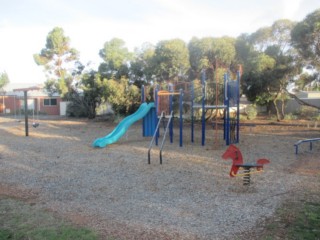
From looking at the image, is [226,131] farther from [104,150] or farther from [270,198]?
[270,198]

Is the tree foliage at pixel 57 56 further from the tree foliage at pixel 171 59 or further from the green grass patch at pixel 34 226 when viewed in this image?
the green grass patch at pixel 34 226

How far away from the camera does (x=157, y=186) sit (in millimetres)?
6617

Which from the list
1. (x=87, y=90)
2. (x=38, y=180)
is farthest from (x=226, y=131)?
(x=87, y=90)

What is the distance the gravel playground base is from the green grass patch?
0.75 feet

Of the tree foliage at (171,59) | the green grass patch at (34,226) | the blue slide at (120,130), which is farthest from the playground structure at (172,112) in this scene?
the green grass patch at (34,226)

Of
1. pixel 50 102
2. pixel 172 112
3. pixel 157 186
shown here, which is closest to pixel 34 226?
pixel 157 186

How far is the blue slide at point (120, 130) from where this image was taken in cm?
1201

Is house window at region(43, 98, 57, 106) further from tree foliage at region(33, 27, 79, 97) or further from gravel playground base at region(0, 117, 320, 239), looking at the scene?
gravel playground base at region(0, 117, 320, 239)

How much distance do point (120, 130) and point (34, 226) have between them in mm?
8795

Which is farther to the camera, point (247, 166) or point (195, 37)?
point (195, 37)

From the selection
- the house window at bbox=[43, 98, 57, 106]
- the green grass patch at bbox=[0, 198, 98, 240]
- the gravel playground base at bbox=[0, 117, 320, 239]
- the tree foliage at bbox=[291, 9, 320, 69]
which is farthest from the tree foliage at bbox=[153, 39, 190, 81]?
the house window at bbox=[43, 98, 57, 106]

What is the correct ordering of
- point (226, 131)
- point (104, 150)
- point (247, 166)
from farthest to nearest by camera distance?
point (226, 131), point (104, 150), point (247, 166)

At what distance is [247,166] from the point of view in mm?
6316

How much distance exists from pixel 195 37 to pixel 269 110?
1085 cm
